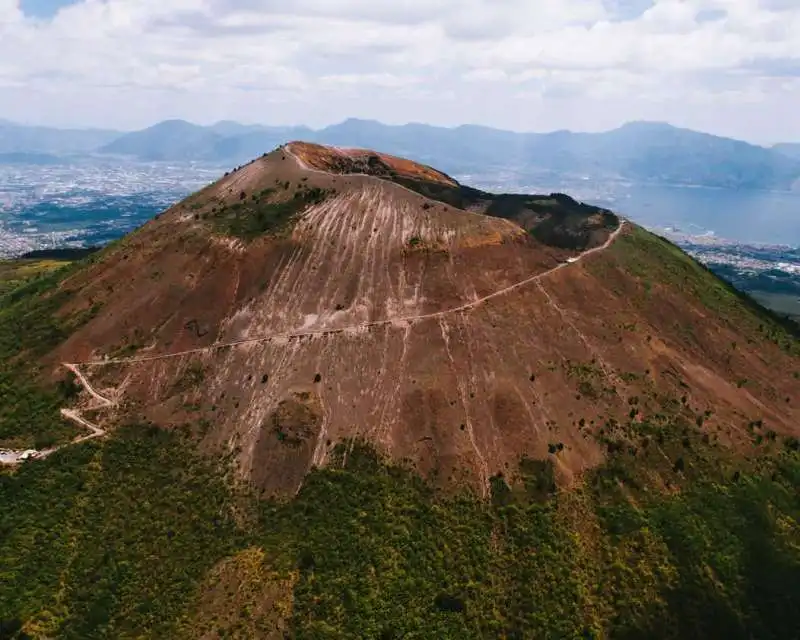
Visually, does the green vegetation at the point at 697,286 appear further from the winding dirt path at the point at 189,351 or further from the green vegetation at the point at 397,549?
the green vegetation at the point at 397,549

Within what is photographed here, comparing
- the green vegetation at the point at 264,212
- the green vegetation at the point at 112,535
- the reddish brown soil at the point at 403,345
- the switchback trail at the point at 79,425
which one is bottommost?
the green vegetation at the point at 112,535

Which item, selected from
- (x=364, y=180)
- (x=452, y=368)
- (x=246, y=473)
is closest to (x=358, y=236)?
A: (x=364, y=180)

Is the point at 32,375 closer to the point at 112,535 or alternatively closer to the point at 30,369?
the point at 30,369

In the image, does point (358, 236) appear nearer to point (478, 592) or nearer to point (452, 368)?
point (452, 368)

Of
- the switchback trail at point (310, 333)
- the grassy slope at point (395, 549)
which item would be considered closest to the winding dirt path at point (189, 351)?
the switchback trail at point (310, 333)

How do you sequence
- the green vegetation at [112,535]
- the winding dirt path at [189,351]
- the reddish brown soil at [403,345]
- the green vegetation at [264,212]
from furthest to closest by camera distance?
the green vegetation at [264,212]
the reddish brown soil at [403,345]
the winding dirt path at [189,351]
the green vegetation at [112,535]

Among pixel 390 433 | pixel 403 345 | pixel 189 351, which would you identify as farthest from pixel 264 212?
pixel 390 433

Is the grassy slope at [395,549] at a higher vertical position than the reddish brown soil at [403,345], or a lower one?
lower
